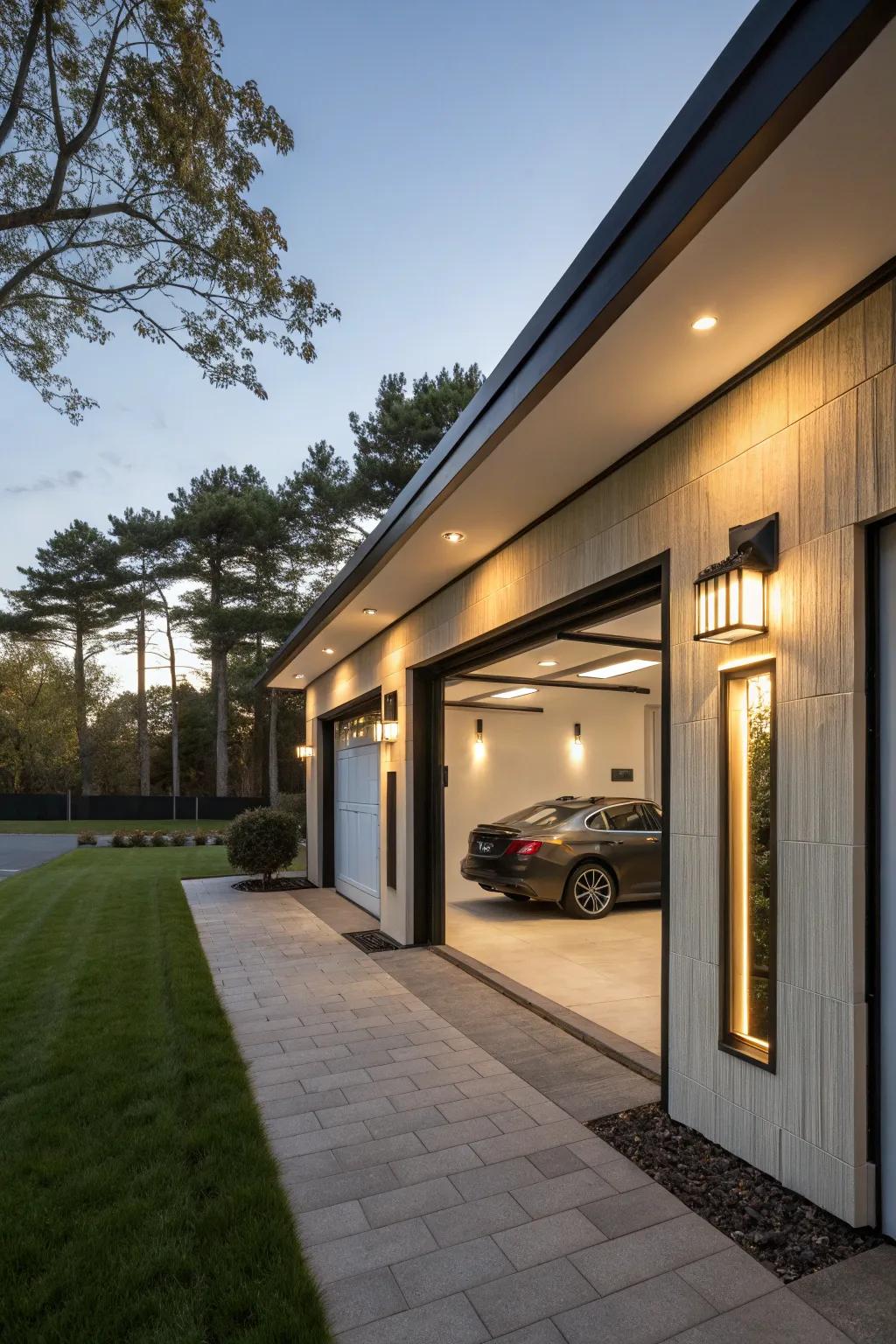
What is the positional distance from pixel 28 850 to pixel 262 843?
29.6ft

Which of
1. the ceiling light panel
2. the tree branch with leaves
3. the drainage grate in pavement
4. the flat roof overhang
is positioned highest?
the tree branch with leaves

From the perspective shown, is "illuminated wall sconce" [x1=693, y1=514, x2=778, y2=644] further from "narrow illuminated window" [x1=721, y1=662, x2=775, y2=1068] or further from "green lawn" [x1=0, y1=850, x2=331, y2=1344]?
"green lawn" [x1=0, y1=850, x2=331, y2=1344]

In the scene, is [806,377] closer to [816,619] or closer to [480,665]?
[816,619]

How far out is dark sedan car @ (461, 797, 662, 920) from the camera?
303 inches

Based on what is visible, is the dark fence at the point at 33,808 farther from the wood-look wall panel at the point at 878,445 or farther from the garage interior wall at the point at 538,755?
the wood-look wall panel at the point at 878,445

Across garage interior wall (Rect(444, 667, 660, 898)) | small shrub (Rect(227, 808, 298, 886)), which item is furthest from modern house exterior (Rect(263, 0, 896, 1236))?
small shrub (Rect(227, 808, 298, 886))

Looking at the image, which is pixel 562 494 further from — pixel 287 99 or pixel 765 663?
pixel 287 99

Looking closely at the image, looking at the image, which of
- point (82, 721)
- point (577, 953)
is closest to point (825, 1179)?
point (577, 953)

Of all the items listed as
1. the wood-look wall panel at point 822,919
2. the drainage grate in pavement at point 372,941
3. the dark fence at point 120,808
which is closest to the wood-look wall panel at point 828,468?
the wood-look wall panel at point 822,919

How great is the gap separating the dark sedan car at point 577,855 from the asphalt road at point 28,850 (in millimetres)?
8124

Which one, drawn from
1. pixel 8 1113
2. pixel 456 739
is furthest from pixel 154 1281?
pixel 456 739

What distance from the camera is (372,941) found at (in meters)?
6.83

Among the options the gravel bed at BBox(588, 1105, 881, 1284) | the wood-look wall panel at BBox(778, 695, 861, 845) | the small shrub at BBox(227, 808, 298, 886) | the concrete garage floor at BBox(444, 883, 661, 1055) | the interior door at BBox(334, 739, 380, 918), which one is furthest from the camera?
the small shrub at BBox(227, 808, 298, 886)

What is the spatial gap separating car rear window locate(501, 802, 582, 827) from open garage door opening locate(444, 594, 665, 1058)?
23 millimetres
